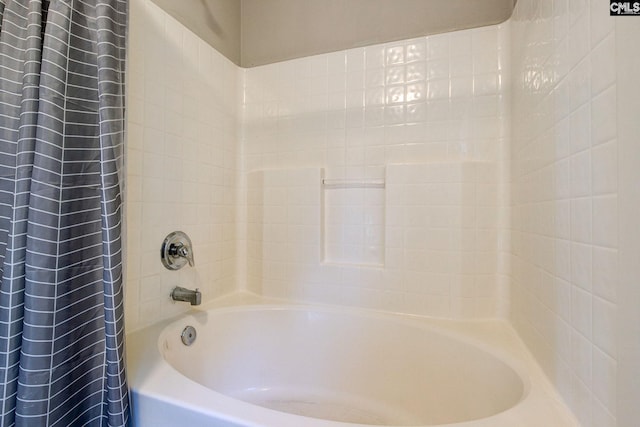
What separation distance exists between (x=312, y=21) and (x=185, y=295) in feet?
4.84

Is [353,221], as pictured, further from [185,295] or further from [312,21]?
[312,21]

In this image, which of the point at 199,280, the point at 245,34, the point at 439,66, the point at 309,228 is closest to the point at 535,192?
the point at 439,66

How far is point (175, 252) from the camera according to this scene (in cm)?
117

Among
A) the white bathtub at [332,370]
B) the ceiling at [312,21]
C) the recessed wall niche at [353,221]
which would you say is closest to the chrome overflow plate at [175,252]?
the white bathtub at [332,370]

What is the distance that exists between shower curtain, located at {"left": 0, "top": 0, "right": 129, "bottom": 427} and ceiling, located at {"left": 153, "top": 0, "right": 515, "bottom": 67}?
0.60 metres

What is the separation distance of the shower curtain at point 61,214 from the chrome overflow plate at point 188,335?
1.20 feet

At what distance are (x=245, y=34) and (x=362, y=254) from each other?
4.58ft

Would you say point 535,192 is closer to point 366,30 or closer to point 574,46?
point 574,46

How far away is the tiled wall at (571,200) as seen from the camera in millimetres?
517

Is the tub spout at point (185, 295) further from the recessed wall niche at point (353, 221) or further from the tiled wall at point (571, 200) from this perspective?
the tiled wall at point (571, 200)

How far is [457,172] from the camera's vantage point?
4.01 feet

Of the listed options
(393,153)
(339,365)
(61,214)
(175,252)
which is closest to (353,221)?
(393,153)

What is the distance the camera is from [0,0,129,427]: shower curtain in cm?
65

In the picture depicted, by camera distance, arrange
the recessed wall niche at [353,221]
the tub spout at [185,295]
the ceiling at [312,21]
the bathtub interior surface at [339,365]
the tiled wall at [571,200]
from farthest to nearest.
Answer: the recessed wall niche at [353,221] < the ceiling at [312,21] < the tub spout at [185,295] < the bathtub interior surface at [339,365] < the tiled wall at [571,200]
